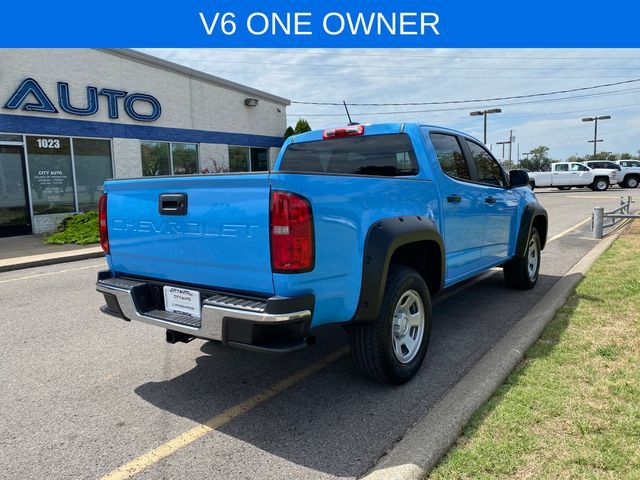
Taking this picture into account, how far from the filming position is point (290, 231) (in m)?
2.62

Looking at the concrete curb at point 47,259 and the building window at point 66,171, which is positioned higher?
the building window at point 66,171

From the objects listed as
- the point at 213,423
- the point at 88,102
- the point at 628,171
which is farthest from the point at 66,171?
the point at 628,171

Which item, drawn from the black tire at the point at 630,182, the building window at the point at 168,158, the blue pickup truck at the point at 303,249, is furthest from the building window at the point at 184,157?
the black tire at the point at 630,182

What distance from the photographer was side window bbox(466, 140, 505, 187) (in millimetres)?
5066

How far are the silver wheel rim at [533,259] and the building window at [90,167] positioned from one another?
12.4 m

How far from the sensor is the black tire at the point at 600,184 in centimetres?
3133

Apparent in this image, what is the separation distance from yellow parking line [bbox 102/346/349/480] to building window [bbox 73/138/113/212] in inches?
489

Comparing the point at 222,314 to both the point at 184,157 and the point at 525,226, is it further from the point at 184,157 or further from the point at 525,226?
the point at 184,157

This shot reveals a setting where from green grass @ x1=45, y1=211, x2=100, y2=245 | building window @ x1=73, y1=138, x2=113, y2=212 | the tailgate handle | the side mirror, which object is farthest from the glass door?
the side mirror

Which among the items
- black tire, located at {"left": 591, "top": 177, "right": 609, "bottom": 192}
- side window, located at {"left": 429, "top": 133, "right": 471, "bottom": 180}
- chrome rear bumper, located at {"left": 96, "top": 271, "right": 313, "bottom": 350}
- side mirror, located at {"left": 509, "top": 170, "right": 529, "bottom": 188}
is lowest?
chrome rear bumper, located at {"left": 96, "top": 271, "right": 313, "bottom": 350}

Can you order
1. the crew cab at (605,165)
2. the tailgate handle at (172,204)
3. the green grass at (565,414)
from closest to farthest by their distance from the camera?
1. the green grass at (565,414)
2. the tailgate handle at (172,204)
3. the crew cab at (605,165)

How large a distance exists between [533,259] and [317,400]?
4.17m

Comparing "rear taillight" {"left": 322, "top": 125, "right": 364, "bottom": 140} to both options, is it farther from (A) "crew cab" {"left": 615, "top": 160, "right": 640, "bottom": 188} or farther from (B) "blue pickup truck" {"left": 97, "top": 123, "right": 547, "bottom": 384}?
(A) "crew cab" {"left": 615, "top": 160, "right": 640, "bottom": 188}

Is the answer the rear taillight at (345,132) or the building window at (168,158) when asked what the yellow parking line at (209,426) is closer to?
the rear taillight at (345,132)
